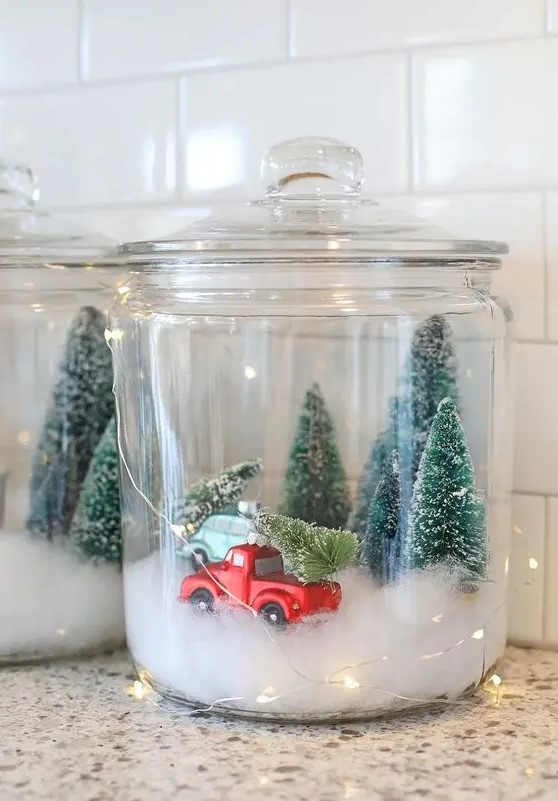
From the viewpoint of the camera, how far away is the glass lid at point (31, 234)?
74cm

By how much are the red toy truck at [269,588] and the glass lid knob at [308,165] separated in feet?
0.82

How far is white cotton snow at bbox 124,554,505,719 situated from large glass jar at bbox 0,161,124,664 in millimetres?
123

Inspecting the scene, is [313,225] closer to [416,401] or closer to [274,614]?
[416,401]

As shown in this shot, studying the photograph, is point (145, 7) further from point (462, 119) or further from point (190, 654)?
point (190, 654)

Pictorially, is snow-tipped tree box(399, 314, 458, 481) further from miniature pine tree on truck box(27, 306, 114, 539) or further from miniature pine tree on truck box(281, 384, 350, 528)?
miniature pine tree on truck box(27, 306, 114, 539)

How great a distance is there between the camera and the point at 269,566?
0.61 meters

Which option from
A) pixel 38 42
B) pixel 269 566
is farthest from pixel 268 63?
pixel 269 566

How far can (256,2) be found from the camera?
84cm

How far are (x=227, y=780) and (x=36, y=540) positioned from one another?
0.85ft

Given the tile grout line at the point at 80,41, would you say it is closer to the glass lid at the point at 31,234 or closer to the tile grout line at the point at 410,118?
the glass lid at the point at 31,234

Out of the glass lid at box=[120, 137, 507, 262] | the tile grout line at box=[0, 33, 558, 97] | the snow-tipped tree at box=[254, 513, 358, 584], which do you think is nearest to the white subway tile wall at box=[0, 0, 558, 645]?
the tile grout line at box=[0, 33, 558, 97]

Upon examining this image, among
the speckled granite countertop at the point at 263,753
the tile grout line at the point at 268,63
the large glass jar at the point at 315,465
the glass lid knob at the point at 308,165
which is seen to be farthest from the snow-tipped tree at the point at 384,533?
the tile grout line at the point at 268,63

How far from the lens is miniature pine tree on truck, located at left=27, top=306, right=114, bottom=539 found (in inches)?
29.7

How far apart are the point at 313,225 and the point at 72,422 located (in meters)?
0.25
